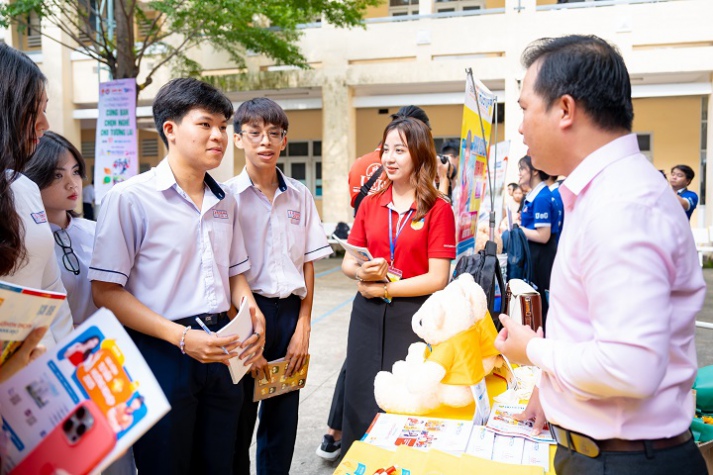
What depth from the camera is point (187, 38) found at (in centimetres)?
967

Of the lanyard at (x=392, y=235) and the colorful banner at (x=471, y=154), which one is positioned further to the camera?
the colorful banner at (x=471, y=154)

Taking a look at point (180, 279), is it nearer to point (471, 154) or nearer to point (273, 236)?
point (273, 236)

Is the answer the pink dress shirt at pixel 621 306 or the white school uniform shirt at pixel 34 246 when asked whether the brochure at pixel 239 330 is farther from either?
the pink dress shirt at pixel 621 306

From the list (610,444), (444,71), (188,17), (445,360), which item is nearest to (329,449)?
(445,360)

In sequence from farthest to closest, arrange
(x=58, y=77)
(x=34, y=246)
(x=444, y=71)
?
(x=58, y=77) < (x=444, y=71) < (x=34, y=246)

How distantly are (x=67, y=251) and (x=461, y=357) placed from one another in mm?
1554

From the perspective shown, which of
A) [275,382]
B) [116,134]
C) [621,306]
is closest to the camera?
[621,306]

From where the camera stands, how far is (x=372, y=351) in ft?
8.73

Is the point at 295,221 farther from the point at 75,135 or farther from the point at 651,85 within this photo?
the point at 75,135

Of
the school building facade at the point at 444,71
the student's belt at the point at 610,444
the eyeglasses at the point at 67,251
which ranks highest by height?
the school building facade at the point at 444,71

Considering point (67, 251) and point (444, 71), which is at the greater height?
point (444, 71)

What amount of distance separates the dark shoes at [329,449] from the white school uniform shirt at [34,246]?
1887 mm

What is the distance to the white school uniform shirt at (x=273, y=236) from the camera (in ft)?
8.18

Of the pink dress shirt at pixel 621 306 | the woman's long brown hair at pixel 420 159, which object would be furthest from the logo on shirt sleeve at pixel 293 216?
the pink dress shirt at pixel 621 306
